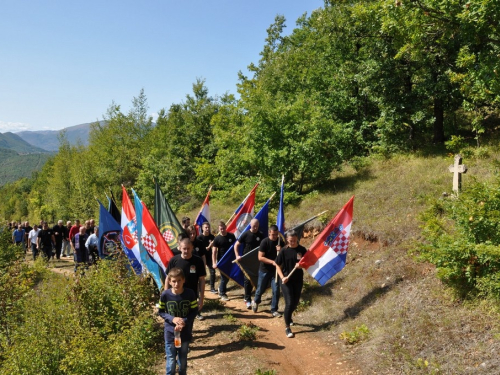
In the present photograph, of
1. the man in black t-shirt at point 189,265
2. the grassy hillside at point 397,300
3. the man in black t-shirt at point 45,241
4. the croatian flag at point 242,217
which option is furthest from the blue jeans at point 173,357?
the man in black t-shirt at point 45,241

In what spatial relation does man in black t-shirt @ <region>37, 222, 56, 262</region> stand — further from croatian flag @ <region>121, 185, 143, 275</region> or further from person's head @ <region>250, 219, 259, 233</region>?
person's head @ <region>250, 219, 259, 233</region>

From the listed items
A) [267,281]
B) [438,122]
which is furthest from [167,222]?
[438,122]

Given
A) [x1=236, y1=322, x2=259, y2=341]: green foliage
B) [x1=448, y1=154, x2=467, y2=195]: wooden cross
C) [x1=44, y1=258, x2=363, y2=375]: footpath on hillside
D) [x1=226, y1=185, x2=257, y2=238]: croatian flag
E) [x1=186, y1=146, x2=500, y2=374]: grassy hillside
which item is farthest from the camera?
[x1=226, y1=185, x2=257, y2=238]: croatian flag

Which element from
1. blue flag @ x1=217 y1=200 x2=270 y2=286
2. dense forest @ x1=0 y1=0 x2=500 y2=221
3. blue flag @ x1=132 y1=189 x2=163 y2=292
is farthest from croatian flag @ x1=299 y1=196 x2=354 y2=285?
dense forest @ x1=0 y1=0 x2=500 y2=221

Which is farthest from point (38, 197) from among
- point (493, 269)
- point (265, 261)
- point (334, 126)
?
point (493, 269)

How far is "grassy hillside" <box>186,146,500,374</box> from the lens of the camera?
19.4 ft

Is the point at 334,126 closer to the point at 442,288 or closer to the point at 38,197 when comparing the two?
the point at 442,288

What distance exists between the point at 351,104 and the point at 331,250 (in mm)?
12748

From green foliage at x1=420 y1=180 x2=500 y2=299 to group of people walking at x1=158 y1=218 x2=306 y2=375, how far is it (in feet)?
8.63

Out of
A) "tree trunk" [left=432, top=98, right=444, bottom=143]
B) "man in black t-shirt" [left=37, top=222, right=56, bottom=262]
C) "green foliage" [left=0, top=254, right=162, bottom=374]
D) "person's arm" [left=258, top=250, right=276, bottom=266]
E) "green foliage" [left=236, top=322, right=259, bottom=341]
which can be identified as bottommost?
"green foliage" [left=236, top=322, right=259, bottom=341]

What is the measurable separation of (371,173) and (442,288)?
922cm

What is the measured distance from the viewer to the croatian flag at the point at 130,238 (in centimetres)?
921

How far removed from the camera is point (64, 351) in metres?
4.75

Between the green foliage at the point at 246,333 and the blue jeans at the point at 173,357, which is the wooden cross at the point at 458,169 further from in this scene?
the blue jeans at the point at 173,357
